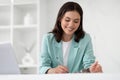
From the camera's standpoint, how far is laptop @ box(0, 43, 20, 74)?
3.89ft

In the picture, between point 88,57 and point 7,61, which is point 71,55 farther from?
point 7,61

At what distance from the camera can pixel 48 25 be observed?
3838mm

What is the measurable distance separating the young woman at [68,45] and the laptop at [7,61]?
0.52 m

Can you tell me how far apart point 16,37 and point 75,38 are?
78.9 inches

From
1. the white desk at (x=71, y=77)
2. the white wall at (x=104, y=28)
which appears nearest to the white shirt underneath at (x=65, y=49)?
the white desk at (x=71, y=77)

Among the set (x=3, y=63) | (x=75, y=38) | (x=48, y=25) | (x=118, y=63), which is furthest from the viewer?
(x=48, y=25)

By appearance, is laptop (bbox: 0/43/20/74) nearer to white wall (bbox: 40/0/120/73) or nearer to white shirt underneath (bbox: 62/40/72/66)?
white shirt underneath (bbox: 62/40/72/66)

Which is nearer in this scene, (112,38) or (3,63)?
(3,63)

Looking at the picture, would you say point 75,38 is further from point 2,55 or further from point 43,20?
point 43,20

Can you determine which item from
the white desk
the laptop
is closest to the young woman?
the laptop

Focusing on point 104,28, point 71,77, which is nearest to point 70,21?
point 71,77

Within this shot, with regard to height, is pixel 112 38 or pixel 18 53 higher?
pixel 112 38

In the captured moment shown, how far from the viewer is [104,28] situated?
12.0 ft

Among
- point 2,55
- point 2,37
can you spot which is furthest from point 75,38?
point 2,37
